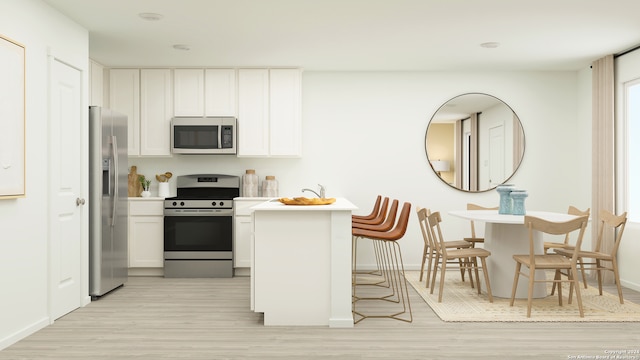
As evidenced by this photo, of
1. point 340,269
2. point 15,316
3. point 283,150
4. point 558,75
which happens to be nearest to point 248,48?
point 283,150

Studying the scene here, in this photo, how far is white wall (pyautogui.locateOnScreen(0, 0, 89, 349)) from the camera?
12.1ft

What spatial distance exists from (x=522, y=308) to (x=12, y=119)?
4.32 meters

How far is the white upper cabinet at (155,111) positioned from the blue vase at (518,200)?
4048mm

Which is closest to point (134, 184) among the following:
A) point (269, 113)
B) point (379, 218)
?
point (269, 113)

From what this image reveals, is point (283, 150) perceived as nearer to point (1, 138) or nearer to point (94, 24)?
point (94, 24)

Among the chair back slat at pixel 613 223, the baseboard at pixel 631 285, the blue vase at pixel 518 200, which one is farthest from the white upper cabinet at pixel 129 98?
the baseboard at pixel 631 285

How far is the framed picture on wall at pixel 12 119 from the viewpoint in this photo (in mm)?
3559

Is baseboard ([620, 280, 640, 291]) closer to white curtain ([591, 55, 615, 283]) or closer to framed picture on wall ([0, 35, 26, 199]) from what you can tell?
white curtain ([591, 55, 615, 283])

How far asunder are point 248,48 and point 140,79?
1.72 metres

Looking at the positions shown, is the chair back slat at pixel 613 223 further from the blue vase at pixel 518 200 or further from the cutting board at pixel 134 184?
the cutting board at pixel 134 184

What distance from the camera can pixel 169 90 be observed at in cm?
665

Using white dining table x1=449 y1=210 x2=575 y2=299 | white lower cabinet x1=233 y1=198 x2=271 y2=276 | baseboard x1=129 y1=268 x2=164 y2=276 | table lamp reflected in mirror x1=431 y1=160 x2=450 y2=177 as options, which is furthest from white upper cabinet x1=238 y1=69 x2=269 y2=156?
white dining table x1=449 y1=210 x2=575 y2=299

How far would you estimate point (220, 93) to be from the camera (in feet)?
21.8

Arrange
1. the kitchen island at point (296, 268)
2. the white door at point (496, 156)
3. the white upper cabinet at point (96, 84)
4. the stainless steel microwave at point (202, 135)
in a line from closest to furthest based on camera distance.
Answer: the kitchen island at point (296, 268) → the white upper cabinet at point (96, 84) → the stainless steel microwave at point (202, 135) → the white door at point (496, 156)
